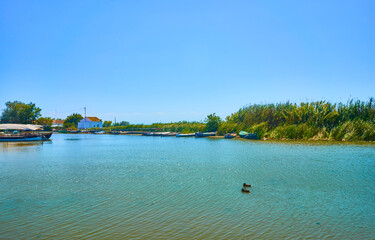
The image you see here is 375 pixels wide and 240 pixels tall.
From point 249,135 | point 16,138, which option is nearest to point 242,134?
point 249,135

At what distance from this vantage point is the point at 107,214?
11.0m

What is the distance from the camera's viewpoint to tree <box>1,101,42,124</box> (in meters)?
107

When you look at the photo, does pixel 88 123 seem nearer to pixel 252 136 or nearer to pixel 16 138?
pixel 16 138

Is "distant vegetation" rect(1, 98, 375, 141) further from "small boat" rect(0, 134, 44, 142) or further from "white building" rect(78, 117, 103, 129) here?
"white building" rect(78, 117, 103, 129)

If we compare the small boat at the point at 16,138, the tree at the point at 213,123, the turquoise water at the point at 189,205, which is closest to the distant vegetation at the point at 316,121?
the tree at the point at 213,123

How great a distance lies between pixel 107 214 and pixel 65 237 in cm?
234

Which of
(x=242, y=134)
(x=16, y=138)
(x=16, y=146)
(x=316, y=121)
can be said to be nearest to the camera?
(x=16, y=146)

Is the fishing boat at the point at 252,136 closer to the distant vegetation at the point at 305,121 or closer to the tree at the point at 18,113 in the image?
the distant vegetation at the point at 305,121

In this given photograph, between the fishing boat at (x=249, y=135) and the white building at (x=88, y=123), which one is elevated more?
→ the white building at (x=88, y=123)

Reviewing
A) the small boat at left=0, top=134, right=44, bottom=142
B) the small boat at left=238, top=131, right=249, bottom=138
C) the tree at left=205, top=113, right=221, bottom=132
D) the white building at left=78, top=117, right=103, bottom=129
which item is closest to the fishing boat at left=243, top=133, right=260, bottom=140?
the small boat at left=238, top=131, right=249, bottom=138

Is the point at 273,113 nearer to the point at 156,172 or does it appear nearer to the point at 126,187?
the point at 156,172

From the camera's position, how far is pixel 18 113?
350ft

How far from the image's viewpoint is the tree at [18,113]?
106894 millimetres

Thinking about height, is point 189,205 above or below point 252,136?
below
